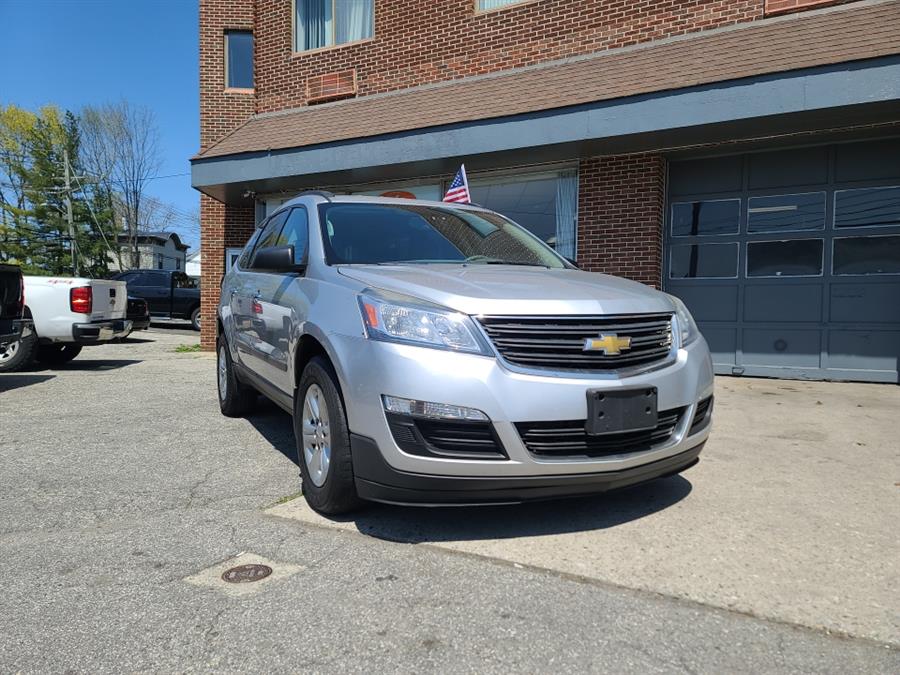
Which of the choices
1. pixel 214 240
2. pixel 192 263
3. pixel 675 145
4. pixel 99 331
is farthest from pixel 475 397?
pixel 192 263

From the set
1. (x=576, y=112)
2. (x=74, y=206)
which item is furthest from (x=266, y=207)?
(x=74, y=206)

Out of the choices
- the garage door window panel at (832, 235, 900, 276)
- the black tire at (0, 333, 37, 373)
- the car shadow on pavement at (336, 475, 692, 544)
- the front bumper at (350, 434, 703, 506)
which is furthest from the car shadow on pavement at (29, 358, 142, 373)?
the garage door window panel at (832, 235, 900, 276)

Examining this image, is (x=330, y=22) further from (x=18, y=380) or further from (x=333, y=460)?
(x=333, y=460)

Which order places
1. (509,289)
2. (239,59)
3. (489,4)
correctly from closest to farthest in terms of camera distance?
1. (509,289)
2. (489,4)
3. (239,59)

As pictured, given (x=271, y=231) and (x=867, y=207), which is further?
(x=867, y=207)

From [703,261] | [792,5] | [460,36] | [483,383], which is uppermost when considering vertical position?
[460,36]

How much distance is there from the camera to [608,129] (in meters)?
8.29

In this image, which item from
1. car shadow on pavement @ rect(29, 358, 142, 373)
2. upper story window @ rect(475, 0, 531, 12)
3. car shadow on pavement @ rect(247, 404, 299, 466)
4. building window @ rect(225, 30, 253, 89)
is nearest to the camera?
car shadow on pavement @ rect(247, 404, 299, 466)

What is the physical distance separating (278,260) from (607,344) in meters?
1.95

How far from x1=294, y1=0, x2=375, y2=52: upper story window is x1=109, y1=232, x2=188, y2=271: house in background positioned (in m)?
43.3

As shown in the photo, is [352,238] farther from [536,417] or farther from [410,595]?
[410,595]

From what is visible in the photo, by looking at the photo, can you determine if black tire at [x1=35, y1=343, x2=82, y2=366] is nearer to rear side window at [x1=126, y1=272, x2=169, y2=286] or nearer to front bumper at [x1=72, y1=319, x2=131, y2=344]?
front bumper at [x1=72, y1=319, x2=131, y2=344]

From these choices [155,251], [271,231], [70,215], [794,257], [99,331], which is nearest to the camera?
[271,231]

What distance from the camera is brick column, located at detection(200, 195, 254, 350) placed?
13305 millimetres
